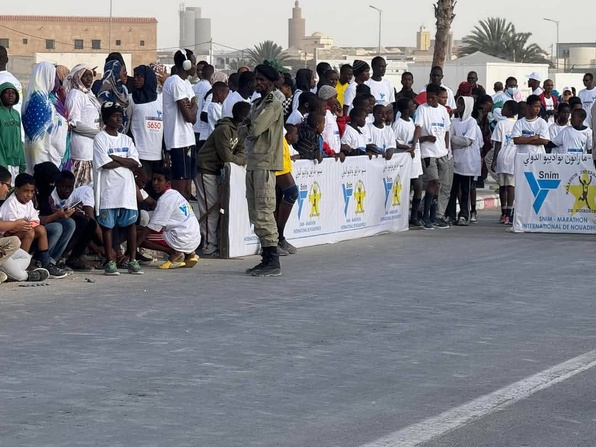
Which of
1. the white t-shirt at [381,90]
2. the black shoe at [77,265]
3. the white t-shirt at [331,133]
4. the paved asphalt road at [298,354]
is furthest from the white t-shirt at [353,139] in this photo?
the black shoe at [77,265]

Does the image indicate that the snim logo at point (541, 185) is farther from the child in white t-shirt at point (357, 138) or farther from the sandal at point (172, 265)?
the sandal at point (172, 265)

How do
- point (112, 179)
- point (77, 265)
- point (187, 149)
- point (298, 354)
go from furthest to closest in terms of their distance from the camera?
point (187, 149) < point (77, 265) < point (112, 179) < point (298, 354)

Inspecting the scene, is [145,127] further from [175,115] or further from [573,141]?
[573,141]

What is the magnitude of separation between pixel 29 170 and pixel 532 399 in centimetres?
804

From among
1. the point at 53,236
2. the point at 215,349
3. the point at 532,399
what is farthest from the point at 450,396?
the point at 53,236

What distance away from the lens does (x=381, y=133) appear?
1794 centimetres

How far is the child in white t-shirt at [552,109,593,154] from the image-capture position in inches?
755

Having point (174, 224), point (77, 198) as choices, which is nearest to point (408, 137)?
point (174, 224)

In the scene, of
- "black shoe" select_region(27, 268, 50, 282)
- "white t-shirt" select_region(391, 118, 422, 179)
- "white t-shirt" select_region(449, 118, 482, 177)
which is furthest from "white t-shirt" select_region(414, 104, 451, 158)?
"black shoe" select_region(27, 268, 50, 282)

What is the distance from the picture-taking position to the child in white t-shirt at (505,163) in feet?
63.4

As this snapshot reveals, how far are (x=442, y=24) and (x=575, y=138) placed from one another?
11795 millimetres

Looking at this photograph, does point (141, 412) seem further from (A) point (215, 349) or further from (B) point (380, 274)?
(B) point (380, 274)

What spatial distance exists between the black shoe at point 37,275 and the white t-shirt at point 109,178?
0.94m

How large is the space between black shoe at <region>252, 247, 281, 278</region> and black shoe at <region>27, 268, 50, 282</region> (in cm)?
211
